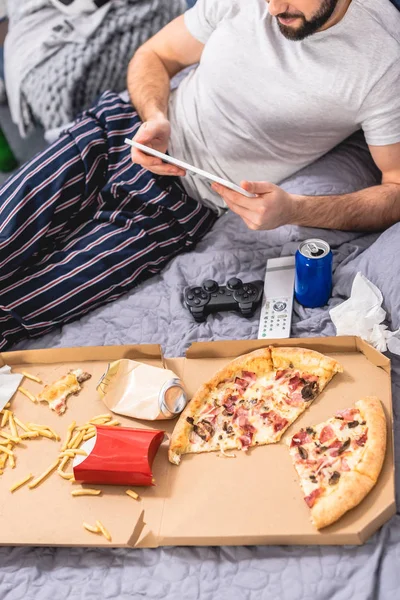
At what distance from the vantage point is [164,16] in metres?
2.48

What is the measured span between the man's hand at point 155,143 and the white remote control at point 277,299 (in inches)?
13.9

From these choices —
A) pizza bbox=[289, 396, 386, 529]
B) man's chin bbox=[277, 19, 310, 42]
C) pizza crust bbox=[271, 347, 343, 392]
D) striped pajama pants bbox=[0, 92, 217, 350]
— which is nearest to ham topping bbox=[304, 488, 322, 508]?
pizza bbox=[289, 396, 386, 529]

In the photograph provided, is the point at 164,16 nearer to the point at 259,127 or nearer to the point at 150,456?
the point at 259,127

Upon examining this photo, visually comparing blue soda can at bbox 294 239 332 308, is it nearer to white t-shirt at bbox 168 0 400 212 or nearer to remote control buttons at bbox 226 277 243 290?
remote control buttons at bbox 226 277 243 290

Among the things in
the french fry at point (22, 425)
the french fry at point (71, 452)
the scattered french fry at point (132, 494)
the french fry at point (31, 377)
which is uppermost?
the french fry at point (31, 377)

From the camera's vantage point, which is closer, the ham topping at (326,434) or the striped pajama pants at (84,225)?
the ham topping at (326,434)

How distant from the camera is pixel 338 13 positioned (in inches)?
61.6

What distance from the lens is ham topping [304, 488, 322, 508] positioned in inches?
46.4

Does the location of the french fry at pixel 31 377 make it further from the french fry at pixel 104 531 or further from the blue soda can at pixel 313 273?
the blue soda can at pixel 313 273

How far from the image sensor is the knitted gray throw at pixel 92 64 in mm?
2395

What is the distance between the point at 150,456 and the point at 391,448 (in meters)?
0.48

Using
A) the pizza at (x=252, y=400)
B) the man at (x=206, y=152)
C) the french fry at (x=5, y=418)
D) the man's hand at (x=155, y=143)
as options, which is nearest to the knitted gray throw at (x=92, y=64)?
the man at (x=206, y=152)

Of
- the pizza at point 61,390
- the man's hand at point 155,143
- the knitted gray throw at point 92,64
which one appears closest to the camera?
the pizza at point 61,390

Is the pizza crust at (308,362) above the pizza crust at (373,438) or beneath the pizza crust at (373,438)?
above
